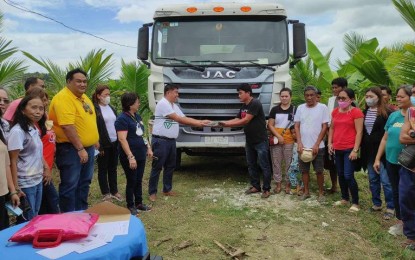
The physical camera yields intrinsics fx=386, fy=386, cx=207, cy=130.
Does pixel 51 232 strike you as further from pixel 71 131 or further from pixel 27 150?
pixel 71 131

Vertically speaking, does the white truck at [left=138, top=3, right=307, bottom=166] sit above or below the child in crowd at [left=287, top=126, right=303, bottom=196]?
above

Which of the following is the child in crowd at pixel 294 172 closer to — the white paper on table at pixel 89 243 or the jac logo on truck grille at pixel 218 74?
the jac logo on truck grille at pixel 218 74

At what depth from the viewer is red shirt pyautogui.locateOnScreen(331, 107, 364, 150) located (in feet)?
15.9

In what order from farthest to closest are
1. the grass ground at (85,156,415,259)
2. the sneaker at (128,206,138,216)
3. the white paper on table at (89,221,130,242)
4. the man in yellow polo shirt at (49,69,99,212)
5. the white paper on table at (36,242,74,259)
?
the sneaker at (128,206,138,216) → the man in yellow polo shirt at (49,69,99,212) → the grass ground at (85,156,415,259) → the white paper on table at (89,221,130,242) → the white paper on table at (36,242,74,259)

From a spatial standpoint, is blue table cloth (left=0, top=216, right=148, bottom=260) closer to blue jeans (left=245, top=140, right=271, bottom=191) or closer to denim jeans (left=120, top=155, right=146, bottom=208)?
denim jeans (left=120, top=155, right=146, bottom=208)

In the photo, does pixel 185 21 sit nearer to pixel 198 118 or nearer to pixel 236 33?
pixel 236 33

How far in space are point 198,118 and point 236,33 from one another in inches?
60.6

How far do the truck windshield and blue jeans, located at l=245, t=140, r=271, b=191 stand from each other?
4.79 ft

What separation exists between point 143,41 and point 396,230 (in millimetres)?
4722

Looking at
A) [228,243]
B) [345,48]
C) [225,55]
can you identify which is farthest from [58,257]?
[345,48]

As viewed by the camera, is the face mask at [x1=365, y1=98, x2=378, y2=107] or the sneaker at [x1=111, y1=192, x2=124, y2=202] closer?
the face mask at [x1=365, y1=98, x2=378, y2=107]

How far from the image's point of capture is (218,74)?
20.1 feet

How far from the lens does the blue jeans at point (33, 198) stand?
131 inches

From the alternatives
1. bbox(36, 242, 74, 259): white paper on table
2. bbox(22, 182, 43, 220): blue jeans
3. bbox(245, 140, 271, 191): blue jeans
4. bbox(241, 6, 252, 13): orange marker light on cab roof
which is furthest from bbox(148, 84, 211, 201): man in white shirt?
bbox(36, 242, 74, 259): white paper on table
